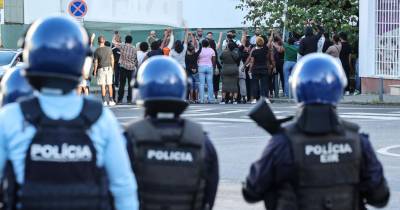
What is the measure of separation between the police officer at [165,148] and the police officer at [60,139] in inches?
37.1

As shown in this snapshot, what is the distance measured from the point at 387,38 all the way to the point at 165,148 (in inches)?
879

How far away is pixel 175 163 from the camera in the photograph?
5023mm

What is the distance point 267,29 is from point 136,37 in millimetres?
8391

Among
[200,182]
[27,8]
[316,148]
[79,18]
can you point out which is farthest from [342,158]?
[27,8]

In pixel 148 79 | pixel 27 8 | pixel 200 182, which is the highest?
pixel 27 8

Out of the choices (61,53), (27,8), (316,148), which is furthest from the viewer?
(27,8)

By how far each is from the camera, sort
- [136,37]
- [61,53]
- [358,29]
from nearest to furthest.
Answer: [61,53]
[358,29]
[136,37]

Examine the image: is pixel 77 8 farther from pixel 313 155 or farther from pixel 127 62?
pixel 313 155

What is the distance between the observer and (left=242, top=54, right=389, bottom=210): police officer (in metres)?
4.78

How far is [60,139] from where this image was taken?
3984mm

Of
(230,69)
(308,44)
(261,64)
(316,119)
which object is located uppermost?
(308,44)

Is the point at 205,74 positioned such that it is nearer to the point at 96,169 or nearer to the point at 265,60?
the point at 265,60

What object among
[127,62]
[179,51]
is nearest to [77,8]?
[127,62]

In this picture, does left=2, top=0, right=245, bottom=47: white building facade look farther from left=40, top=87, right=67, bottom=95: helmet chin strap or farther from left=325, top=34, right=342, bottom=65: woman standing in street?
left=40, top=87, right=67, bottom=95: helmet chin strap
